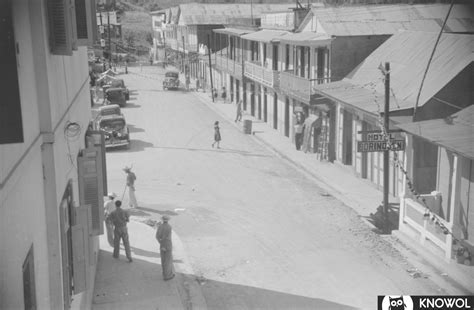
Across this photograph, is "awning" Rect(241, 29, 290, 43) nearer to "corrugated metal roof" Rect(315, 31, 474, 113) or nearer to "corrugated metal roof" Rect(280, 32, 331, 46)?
"corrugated metal roof" Rect(280, 32, 331, 46)

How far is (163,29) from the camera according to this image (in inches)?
3386

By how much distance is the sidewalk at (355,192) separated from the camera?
1269 cm

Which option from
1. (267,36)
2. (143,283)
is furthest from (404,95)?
(267,36)

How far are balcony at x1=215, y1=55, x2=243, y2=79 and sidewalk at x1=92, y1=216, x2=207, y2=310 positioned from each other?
92.8 ft

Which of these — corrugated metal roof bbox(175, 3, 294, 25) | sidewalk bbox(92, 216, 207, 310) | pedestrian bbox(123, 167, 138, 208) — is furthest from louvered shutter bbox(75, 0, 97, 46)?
corrugated metal roof bbox(175, 3, 294, 25)

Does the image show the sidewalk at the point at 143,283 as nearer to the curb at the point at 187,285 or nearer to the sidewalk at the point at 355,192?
the curb at the point at 187,285

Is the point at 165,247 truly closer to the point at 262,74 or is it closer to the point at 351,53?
the point at 351,53

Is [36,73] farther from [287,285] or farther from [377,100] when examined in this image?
[377,100]

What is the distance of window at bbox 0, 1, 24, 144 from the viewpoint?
4938 millimetres

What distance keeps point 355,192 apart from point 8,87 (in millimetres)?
16434

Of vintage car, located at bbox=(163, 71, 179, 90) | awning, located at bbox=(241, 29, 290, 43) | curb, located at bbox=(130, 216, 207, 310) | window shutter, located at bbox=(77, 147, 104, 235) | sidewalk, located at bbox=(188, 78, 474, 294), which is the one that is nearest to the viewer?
window shutter, located at bbox=(77, 147, 104, 235)

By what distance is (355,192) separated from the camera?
20.4m

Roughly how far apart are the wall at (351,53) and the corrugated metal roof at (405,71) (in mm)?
502

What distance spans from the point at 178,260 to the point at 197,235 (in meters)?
1.99
